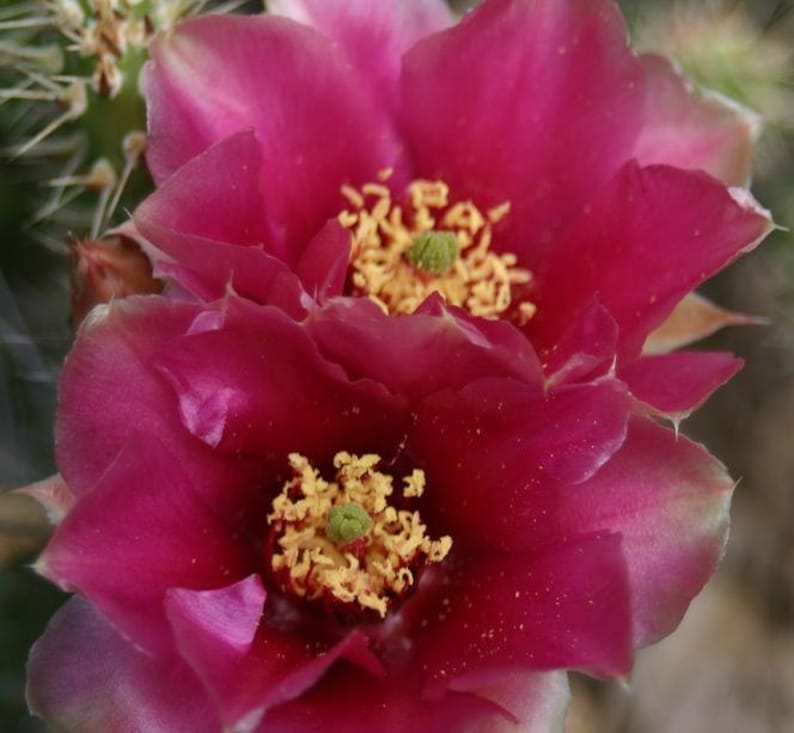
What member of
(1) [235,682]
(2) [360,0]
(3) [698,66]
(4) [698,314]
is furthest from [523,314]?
(3) [698,66]

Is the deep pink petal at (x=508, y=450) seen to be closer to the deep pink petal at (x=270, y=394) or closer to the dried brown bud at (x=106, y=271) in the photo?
the deep pink petal at (x=270, y=394)

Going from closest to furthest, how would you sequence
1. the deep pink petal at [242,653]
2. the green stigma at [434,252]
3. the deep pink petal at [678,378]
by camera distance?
the deep pink petal at [242,653] < the deep pink petal at [678,378] < the green stigma at [434,252]

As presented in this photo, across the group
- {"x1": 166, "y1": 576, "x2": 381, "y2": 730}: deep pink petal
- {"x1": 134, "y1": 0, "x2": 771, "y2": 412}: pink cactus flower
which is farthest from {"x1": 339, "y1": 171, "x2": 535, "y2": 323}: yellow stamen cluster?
{"x1": 166, "y1": 576, "x2": 381, "y2": 730}: deep pink petal

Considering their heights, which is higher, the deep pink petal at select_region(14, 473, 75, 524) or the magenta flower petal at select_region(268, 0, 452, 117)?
the magenta flower petal at select_region(268, 0, 452, 117)

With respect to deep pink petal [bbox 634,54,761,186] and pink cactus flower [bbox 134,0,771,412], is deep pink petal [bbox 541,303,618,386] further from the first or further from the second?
deep pink petal [bbox 634,54,761,186]

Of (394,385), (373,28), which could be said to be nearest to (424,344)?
(394,385)

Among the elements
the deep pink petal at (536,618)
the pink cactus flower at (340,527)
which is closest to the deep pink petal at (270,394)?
the pink cactus flower at (340,527)
